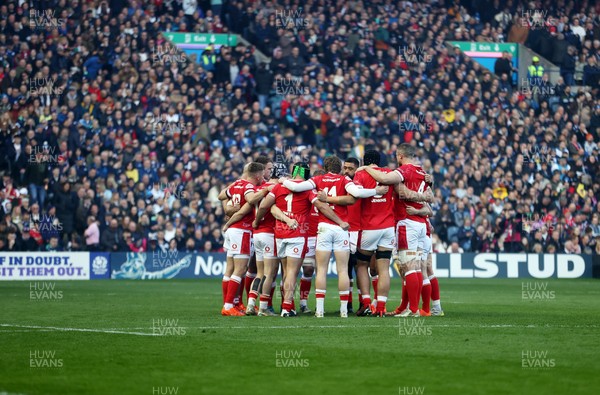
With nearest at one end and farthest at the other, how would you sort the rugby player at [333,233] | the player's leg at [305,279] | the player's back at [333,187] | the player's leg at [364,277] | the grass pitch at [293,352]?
the grass pitch at [293,352], the rugby player at [333,233], the player's back at [333,187], the player's leg at [364,277], the player's leg at [305,279]

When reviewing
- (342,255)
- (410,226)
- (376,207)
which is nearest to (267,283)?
(342,255)

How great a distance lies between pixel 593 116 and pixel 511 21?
6023 mm

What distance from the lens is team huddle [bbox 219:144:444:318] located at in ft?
52.1

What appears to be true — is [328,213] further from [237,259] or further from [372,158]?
[237,259]

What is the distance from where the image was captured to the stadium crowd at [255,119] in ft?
103

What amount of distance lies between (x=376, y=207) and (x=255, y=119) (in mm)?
18772

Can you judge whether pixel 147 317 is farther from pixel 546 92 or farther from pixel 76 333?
pixel 546 92

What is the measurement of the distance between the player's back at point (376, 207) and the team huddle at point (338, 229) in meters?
0.02

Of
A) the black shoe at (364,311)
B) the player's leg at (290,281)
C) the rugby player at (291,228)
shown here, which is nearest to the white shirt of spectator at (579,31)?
the black shoe at (364,311)

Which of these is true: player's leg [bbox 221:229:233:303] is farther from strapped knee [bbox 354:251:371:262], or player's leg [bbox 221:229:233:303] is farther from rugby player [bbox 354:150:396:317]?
rugby player [bbox 354:150:396:317]

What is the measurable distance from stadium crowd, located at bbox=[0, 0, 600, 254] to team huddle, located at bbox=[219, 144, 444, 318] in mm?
14766

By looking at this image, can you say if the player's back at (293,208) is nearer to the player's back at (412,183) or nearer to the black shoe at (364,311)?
the player's back at (412,183)

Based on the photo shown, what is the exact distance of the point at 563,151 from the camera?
37.1m

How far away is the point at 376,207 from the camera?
16.2 m
